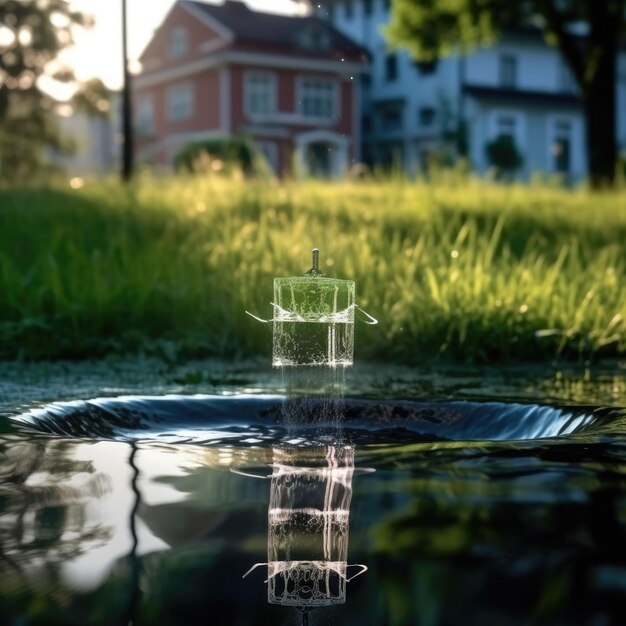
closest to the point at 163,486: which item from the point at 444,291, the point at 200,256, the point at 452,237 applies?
the point at 444,291

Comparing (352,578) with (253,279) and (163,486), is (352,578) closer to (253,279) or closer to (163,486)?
(163,486)

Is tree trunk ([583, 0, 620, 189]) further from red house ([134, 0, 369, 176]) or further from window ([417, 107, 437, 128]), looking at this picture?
window ([417, 107, 437, 128])

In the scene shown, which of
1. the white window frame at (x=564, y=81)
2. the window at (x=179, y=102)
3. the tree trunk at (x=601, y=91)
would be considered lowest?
the tree trunk at (x=601, y=91)

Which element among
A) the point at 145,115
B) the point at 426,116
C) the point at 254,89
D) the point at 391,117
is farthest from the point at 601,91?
the point at 145,115

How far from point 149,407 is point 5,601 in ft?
5.34

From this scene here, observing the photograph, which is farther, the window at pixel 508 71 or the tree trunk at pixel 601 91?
the window at pixel 508 71

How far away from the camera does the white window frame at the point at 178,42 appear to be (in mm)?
31984

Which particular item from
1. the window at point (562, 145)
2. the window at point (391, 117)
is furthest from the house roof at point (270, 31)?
the window at point (562, 145)

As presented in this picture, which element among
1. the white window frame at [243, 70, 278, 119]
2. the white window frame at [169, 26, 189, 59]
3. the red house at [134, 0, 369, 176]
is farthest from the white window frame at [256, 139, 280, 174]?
the white window frame at [169, 26, 189, 59]

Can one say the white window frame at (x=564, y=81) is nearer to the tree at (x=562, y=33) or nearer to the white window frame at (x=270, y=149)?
the white window frame at (x=270, y=149)

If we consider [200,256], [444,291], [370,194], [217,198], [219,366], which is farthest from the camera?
[370,194]

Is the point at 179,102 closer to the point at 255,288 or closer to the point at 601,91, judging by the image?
the point at 601,91

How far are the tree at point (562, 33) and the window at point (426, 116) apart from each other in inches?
671

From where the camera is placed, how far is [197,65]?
29844mm
